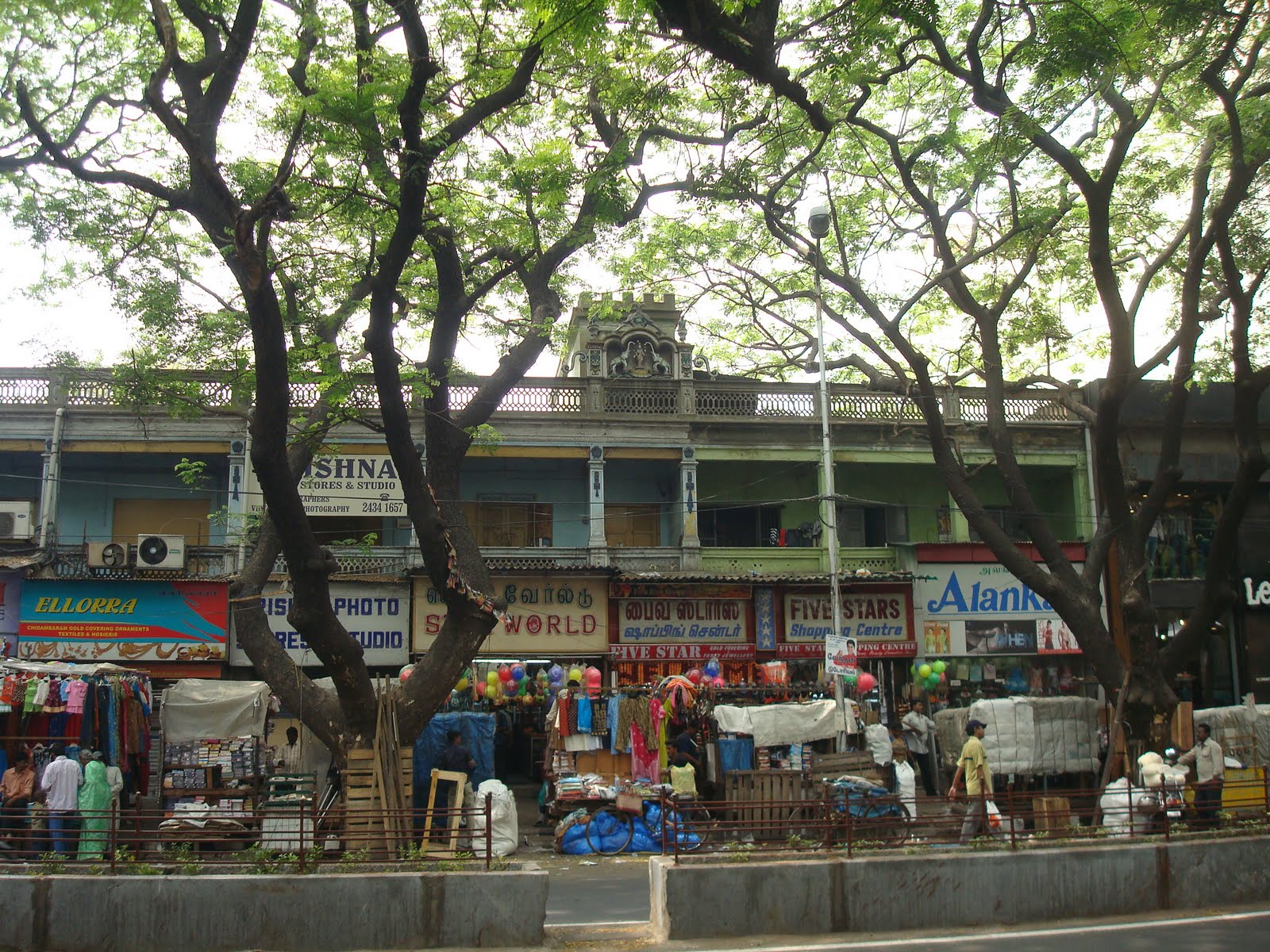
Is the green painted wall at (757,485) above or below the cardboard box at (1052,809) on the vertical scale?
above

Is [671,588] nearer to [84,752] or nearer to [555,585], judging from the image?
[555,585]

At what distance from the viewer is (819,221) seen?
16.7 m

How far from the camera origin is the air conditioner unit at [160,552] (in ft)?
70.0

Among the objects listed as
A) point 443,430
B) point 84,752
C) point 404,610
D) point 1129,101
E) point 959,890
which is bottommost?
point 959,890

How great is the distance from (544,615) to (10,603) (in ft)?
34.0

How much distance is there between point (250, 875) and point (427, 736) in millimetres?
7977

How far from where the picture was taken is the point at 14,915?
854 centimetres

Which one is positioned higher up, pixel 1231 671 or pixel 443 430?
pixel 443 430

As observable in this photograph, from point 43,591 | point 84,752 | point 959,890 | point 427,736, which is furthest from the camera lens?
point 43,591

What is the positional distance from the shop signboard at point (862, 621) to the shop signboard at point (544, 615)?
418 cm

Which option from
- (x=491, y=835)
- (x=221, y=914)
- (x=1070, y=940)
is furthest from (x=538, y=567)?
(x=1070, y=940)

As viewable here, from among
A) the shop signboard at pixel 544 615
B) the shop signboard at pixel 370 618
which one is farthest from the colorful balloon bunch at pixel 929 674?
the shop signboard at pixel 370 618

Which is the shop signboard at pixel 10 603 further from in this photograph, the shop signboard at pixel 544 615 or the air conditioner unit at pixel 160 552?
the shop signboard at pixel 544 615

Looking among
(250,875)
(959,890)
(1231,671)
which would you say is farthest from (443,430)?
(1231,671)
